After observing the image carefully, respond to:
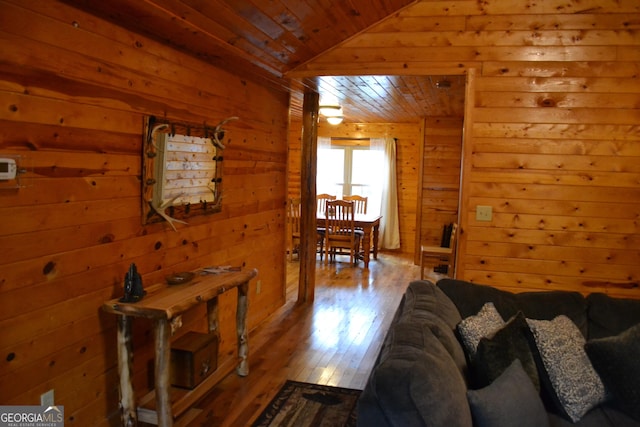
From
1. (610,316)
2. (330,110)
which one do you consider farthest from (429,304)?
(330,110)

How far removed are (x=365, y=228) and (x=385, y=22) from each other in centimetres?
373

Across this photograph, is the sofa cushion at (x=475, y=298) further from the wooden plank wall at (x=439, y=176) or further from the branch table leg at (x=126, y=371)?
the wooden plank wall at (x=439, y=176)

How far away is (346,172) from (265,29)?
19.4 ft

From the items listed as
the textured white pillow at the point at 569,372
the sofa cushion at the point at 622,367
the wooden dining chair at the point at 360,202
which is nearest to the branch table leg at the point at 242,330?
the textured white pillow at the point at 569,372

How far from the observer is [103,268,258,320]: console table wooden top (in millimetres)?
2213

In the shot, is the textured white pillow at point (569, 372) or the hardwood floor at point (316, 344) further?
the hardwood floor at point (316, 344)

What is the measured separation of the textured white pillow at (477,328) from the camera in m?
2.14

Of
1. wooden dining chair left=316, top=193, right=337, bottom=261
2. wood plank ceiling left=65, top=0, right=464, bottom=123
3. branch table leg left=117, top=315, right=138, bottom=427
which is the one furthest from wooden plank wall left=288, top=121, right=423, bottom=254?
branch table leg left=117, top=315, right=138, bottom=427

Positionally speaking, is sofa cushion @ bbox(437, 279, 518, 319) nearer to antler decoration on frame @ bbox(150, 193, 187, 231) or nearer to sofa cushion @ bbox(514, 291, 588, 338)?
sofa cushion @ bbox(514, 291, 588, 338)

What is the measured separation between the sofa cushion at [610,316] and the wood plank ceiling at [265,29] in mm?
1925

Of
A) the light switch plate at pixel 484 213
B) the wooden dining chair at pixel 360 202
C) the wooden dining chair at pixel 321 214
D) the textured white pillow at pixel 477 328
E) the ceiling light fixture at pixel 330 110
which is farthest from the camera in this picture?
the wooden dining chair at pixel 360 202

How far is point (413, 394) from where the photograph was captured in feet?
4.87

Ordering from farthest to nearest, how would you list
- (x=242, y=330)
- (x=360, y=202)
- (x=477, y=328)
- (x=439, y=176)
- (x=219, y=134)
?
(x=360, y=202)
(x=439, y=176)
(x=219, y=134)
(x=242, y=330)
(x=477, y=328)

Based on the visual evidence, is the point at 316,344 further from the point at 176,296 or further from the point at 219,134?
the point at 219,134
